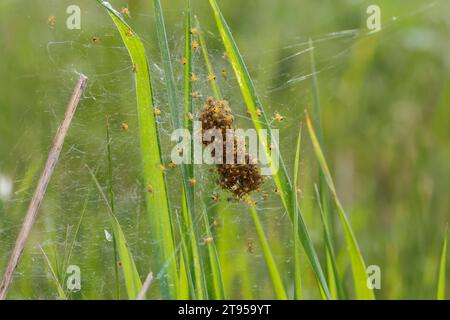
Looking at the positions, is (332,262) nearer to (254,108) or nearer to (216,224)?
(216,224)

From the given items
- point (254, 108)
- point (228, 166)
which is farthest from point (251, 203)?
point (254, 108)

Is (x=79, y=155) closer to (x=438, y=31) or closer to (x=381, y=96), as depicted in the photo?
(x=381, y=96)

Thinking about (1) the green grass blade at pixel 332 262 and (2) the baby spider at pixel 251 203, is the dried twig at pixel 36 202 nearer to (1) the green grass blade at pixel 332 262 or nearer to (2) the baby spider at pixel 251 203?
(2) the baby spider at pixel 251 203

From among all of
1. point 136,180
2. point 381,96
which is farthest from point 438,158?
point 136,180

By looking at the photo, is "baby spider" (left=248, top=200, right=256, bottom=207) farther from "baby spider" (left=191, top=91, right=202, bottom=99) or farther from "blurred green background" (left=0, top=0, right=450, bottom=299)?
"baby spider" (left=191, top=91, right=202, bottom=99)

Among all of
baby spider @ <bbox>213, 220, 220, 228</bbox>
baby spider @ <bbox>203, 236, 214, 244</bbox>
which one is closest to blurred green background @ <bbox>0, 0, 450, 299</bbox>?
baby spider @ <bbox>213, 220, 220, 228</bbox>

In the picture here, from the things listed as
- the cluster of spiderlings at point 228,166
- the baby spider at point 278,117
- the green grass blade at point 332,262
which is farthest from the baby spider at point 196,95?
the green grass blade at point 332,262
